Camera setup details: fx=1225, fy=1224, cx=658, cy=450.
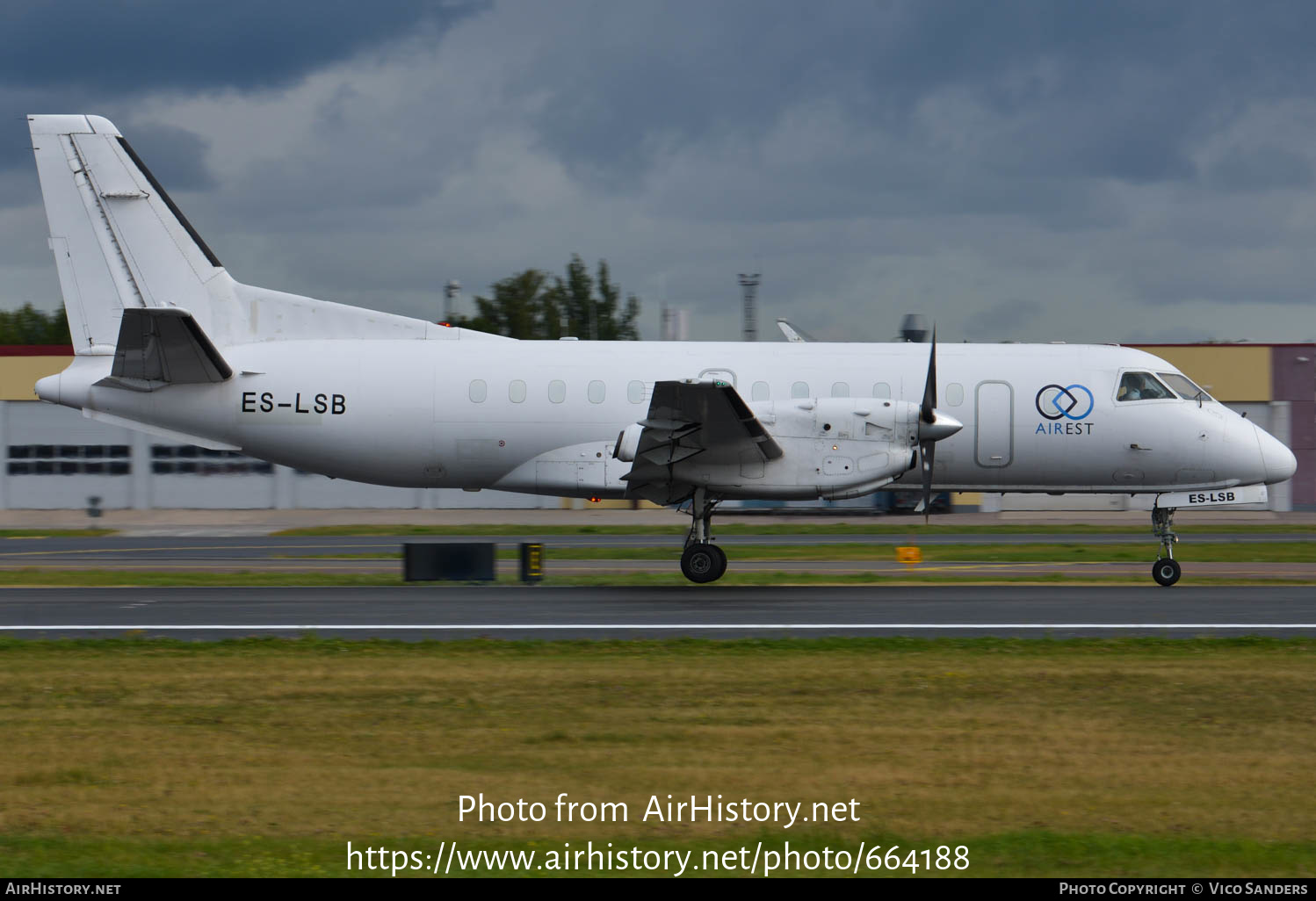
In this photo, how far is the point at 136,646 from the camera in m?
13.5

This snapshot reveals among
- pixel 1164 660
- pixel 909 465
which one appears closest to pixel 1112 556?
pixel 909 465

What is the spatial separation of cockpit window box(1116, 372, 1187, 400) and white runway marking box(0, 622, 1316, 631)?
220 inches

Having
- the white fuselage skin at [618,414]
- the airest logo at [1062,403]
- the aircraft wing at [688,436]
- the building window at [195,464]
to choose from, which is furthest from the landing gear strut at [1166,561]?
the building window at [195,464]

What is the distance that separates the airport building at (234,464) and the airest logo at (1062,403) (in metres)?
23.1

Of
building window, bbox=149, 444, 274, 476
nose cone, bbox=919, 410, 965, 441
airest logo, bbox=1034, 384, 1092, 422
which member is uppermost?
airest logo, bbox=1034, 384, 1092, 422

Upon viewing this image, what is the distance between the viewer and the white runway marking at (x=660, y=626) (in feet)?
49.3

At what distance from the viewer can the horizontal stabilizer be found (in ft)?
58.7

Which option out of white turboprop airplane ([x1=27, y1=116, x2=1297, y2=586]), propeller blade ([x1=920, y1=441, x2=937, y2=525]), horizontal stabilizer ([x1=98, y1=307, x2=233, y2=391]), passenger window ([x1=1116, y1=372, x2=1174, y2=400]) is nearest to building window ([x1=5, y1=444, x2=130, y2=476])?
white turboprop airplane ([x1=27, y1=116, x2=1297, y2=586])

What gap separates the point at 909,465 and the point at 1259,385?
33453 mm

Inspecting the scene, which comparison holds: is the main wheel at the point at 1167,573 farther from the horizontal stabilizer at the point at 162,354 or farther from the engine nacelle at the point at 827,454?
the horizontal stabilizer at the point at 162,354

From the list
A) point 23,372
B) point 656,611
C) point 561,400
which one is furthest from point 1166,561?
point 23,372

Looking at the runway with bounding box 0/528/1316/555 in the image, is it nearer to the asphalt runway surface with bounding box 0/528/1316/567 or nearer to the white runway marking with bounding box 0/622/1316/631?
the asphalt runway surface with bounding box 0/528/1316/567

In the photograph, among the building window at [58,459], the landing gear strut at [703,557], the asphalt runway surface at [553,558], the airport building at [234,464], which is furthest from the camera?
the building window at [58,459]

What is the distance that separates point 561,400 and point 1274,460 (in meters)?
11.7
